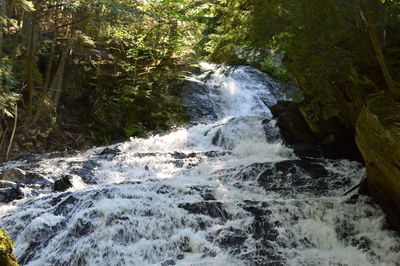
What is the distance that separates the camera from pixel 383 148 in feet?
22.9

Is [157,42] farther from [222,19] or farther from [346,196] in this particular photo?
[346,196]

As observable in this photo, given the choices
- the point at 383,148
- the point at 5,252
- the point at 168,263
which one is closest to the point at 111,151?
the point at 168,263

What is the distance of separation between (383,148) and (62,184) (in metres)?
6.83

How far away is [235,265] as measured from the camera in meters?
6.52

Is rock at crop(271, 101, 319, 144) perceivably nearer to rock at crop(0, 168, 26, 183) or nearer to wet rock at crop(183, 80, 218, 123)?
wet rock at crop(183, 80, 218, 123)

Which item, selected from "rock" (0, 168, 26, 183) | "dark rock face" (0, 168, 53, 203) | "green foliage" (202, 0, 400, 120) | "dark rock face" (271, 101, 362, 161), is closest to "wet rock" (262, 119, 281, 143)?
"dark rock face" (271, 101, 362, 161)

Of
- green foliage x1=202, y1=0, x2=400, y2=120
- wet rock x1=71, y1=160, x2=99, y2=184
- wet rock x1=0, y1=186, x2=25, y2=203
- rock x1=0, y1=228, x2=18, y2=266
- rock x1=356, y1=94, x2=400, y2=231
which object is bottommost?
wet rock x1=0, y1=186, x2=25, y2=203

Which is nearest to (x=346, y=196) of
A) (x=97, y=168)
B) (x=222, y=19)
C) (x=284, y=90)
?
(x=284, y=90)

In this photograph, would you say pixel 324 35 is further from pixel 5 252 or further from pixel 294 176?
pixel 5 252

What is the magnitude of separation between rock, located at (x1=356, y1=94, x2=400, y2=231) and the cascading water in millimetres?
303

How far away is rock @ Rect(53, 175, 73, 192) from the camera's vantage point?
33.3ft

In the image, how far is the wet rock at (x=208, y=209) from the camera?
7.84 meters

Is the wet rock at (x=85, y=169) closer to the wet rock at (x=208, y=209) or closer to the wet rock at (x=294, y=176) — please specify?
the wet rock at (x=208, y=209)

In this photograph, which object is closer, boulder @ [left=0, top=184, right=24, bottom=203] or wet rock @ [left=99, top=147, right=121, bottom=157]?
boulder @ [left=0, top=184, right=24, bottom=203]
